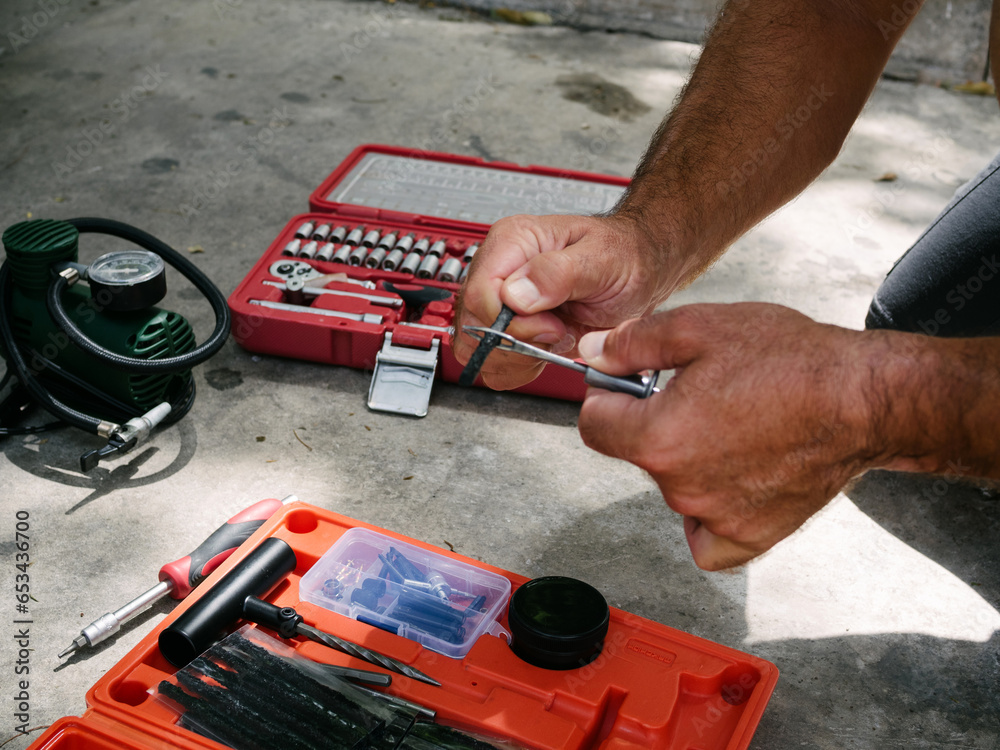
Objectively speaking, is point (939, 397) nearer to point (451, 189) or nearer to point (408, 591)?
point (408, 591)

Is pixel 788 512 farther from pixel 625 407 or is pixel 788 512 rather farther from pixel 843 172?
pixel 843 172

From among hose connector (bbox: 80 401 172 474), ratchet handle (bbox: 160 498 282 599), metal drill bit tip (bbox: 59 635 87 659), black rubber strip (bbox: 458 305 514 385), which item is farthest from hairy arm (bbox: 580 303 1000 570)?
hose connector (bbox: 80 401 172 474)

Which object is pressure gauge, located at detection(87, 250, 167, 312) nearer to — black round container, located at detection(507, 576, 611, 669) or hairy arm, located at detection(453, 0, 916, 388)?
hairy arm, located at detection(453, 0, 916, 388)

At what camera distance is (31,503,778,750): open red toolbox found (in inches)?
33.6

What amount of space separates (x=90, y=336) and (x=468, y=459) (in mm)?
626

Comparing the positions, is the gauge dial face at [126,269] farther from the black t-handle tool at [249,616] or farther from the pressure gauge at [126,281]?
the black t-handle tool at [249,616]

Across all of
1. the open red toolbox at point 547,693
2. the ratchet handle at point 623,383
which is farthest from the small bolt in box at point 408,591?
the ratchet handle at point 623,383

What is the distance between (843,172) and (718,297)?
93 centimetres

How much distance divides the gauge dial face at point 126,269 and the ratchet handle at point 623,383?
82 cm

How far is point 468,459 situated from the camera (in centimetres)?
142

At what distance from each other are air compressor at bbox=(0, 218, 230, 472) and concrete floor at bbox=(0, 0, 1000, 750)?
0.08 meters

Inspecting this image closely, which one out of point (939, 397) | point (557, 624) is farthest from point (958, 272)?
point (557, 624)

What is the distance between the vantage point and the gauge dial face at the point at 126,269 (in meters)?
1.29

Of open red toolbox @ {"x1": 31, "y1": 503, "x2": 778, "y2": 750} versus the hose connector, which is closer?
open red toolbox @ {"x1": 31, "y1": 503, "x2": 778, "y2": 750}
